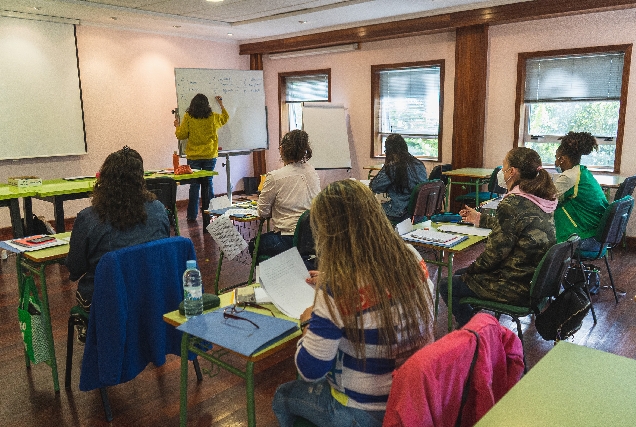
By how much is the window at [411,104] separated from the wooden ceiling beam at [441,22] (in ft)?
1.61

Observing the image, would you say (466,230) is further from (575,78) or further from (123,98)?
(123,98)

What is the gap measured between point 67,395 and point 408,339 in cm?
210

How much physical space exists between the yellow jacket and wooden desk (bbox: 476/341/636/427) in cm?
572

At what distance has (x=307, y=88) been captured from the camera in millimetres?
8625

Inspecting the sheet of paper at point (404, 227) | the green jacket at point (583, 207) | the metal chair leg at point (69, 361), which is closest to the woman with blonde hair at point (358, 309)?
the sheet of paper at point (404, 227)

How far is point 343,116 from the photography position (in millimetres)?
7789

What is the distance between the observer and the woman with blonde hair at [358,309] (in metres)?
1.39

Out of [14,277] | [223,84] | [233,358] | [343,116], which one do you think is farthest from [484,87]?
[14,277]

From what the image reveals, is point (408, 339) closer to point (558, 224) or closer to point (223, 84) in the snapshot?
point (558, 224)

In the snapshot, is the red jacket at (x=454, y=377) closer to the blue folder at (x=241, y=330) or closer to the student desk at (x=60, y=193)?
the blue folder at (x=241, y=330)

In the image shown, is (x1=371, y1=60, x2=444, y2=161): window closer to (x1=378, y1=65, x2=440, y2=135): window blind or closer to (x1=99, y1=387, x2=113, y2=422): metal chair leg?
(x1=378, y1=65, x2=440, y2=135): window blind

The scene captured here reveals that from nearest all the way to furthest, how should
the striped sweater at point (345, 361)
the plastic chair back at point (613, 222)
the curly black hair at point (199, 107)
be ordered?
1. the striped sweater at point (345, 361)
2. the plastic chair back at point (613, 222)
3. the curly black hair at point (199, 107)

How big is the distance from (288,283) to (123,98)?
6.33m

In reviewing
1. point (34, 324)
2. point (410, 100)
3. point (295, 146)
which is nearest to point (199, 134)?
point (410, 100)
